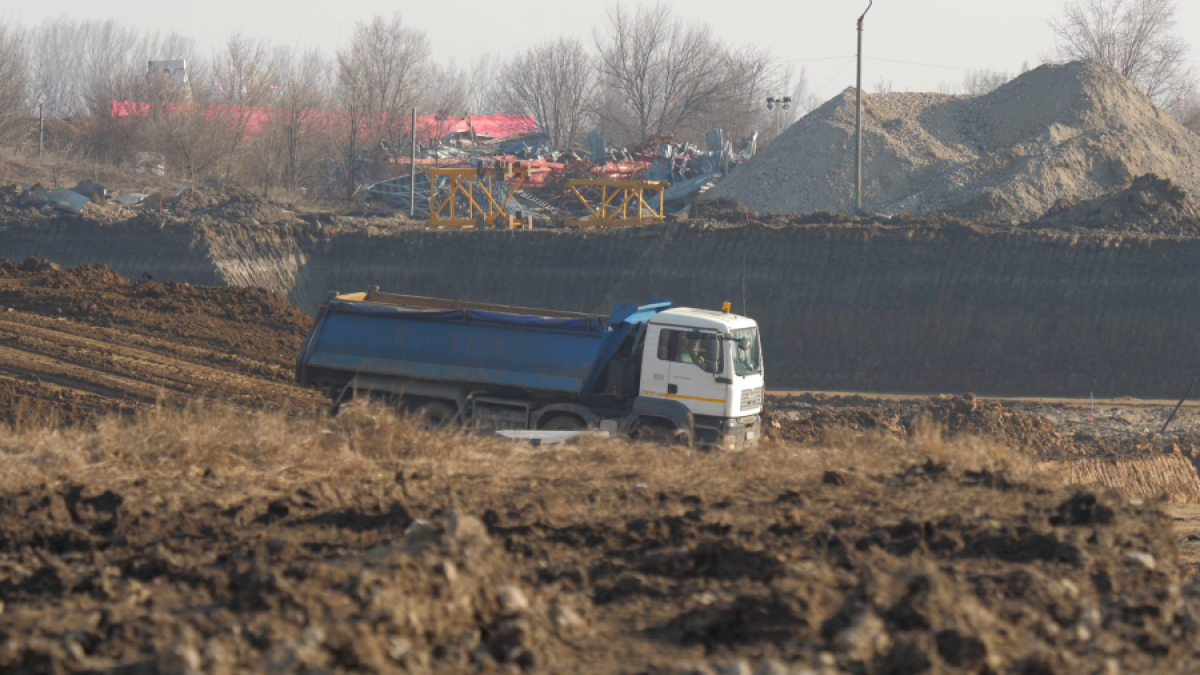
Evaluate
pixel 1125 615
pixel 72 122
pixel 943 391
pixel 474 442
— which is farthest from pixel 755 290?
pixel 72 122

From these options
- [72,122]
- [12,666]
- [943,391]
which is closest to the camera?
[12,666]

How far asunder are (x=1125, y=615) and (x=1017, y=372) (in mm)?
19208

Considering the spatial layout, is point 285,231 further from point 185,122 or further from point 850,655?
point 850,655

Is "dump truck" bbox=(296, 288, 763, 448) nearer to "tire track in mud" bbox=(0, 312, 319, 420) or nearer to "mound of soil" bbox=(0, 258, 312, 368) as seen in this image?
"tire track in mud" bbox=(0, 312, 319, 420)

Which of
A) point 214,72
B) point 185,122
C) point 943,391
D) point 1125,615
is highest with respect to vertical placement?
point 214,72

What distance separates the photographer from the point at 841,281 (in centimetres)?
2555

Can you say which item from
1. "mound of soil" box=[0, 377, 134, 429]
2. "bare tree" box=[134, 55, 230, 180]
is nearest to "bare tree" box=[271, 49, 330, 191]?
"bare tree" box=[134, 55, 230, 180]

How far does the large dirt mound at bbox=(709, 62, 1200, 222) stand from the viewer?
33.8 metres

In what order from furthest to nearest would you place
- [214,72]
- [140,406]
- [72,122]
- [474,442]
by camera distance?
[214,72] → [72,122] → [140,406] → [474,442]

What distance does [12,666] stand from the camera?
438 cm

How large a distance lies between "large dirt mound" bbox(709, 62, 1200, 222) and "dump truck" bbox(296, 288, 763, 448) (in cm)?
2219

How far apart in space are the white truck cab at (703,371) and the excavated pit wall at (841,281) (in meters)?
11.5

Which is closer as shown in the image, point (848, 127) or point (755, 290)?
point (755, 290)

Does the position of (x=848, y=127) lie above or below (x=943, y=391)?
above
